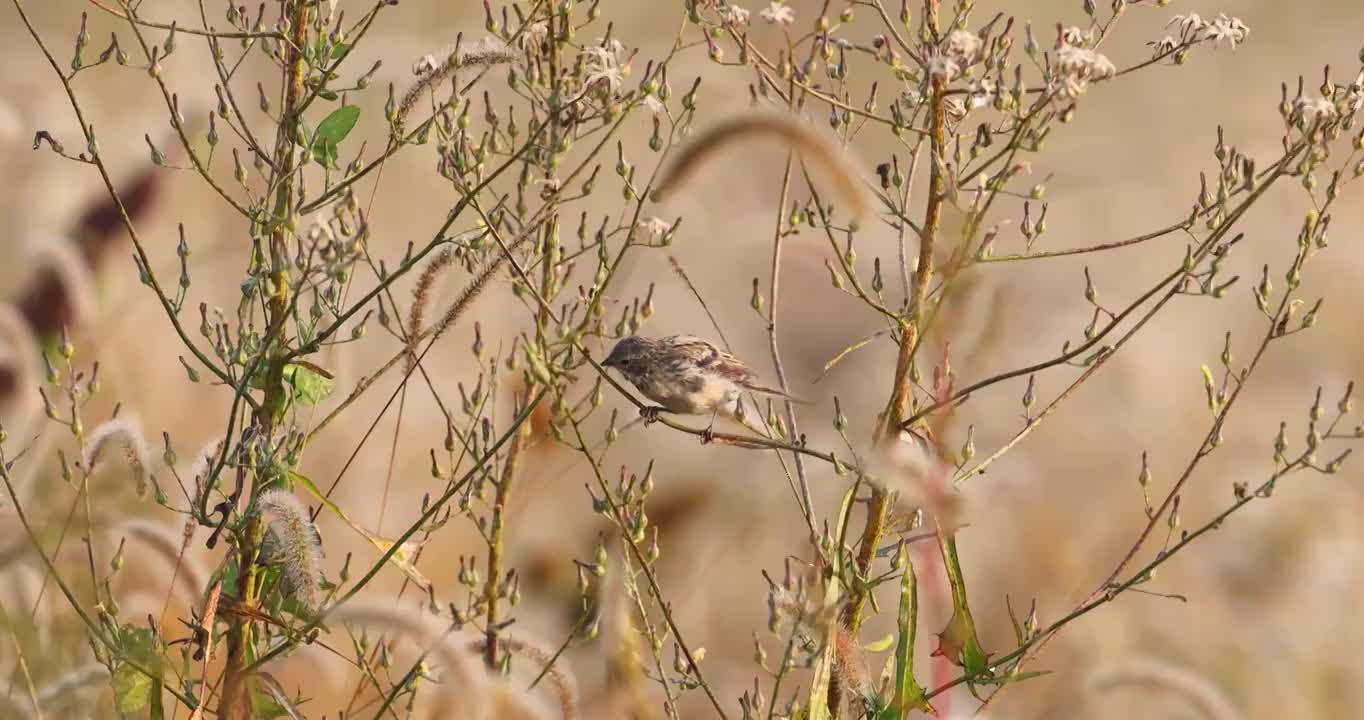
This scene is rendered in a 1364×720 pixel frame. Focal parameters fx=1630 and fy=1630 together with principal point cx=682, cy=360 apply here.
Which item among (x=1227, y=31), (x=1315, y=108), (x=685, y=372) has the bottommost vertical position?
(x=1315, y=108)

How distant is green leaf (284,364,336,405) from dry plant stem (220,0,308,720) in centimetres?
1

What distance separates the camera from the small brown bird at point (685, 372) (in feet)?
11.7

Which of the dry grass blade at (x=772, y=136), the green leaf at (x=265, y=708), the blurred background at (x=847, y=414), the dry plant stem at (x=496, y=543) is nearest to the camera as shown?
the dry grass blade at (x=772, y=136)

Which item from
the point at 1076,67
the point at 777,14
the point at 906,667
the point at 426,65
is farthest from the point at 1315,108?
the point at 426,65

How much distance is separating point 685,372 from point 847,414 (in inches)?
15.3

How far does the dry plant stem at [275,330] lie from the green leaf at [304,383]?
0.04ft

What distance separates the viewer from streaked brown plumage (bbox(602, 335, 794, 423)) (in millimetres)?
3568

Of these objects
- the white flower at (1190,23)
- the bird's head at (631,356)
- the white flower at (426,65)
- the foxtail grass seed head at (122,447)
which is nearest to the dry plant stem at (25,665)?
the foxtail grass seed head at (122,447)

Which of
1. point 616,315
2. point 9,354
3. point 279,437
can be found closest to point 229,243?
point 9,354

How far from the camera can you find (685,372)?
3648 mm

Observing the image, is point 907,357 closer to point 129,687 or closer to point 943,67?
point 943,67

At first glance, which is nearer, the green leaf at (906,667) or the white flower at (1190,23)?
the green leaf at (906,667)

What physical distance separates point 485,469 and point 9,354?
1.21 meters

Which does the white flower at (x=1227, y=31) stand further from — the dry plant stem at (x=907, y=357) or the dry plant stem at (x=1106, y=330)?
the dry plant stem at (x=907, y=357)
